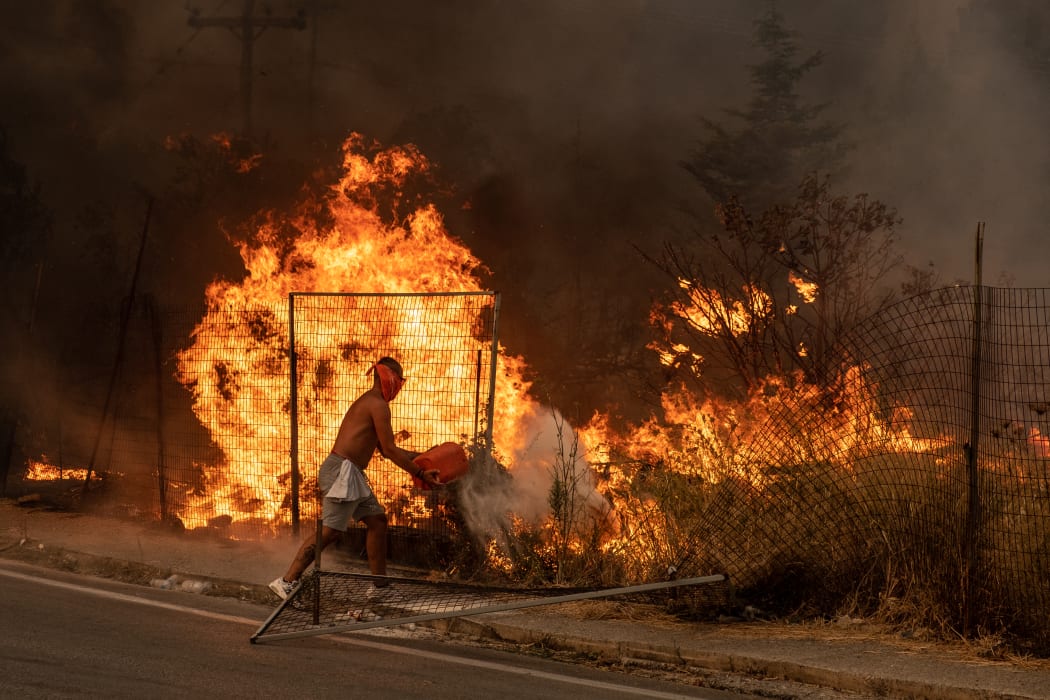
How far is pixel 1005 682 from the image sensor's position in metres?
5.74

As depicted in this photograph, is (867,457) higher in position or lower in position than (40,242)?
lower

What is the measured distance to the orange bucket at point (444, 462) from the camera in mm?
7727

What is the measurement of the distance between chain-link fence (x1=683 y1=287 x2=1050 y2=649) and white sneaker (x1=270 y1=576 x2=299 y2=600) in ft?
8.95

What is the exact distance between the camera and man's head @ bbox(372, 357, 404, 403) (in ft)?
25.3

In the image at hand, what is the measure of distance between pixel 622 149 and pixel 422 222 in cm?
1224

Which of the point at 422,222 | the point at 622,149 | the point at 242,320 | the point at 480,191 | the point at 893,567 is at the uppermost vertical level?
Answer: the point at 622,149

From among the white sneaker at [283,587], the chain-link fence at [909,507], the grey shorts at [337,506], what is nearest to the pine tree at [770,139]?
the chain-link fence at [909,507]

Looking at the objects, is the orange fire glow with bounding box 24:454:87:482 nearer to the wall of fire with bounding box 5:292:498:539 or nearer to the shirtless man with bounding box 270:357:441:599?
the wall of fire with bounding box 5:292:498:539

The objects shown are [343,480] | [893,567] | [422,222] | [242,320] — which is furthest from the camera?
[422,222]

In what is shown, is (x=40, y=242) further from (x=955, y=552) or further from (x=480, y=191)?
(x=955, y=552)

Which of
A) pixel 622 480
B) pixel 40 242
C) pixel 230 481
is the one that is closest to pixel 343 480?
pixel 622 480


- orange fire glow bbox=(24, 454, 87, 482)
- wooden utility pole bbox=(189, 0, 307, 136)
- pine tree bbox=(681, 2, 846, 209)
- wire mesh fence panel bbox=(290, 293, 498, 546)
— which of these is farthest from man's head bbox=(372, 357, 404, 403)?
pine tree bbox=(681, 2, 846, 209)

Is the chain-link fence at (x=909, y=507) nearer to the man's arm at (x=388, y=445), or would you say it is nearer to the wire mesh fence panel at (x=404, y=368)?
the man's arm at (x=388, y=445)

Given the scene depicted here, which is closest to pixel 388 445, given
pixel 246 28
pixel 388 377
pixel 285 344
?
pixel 388 377
